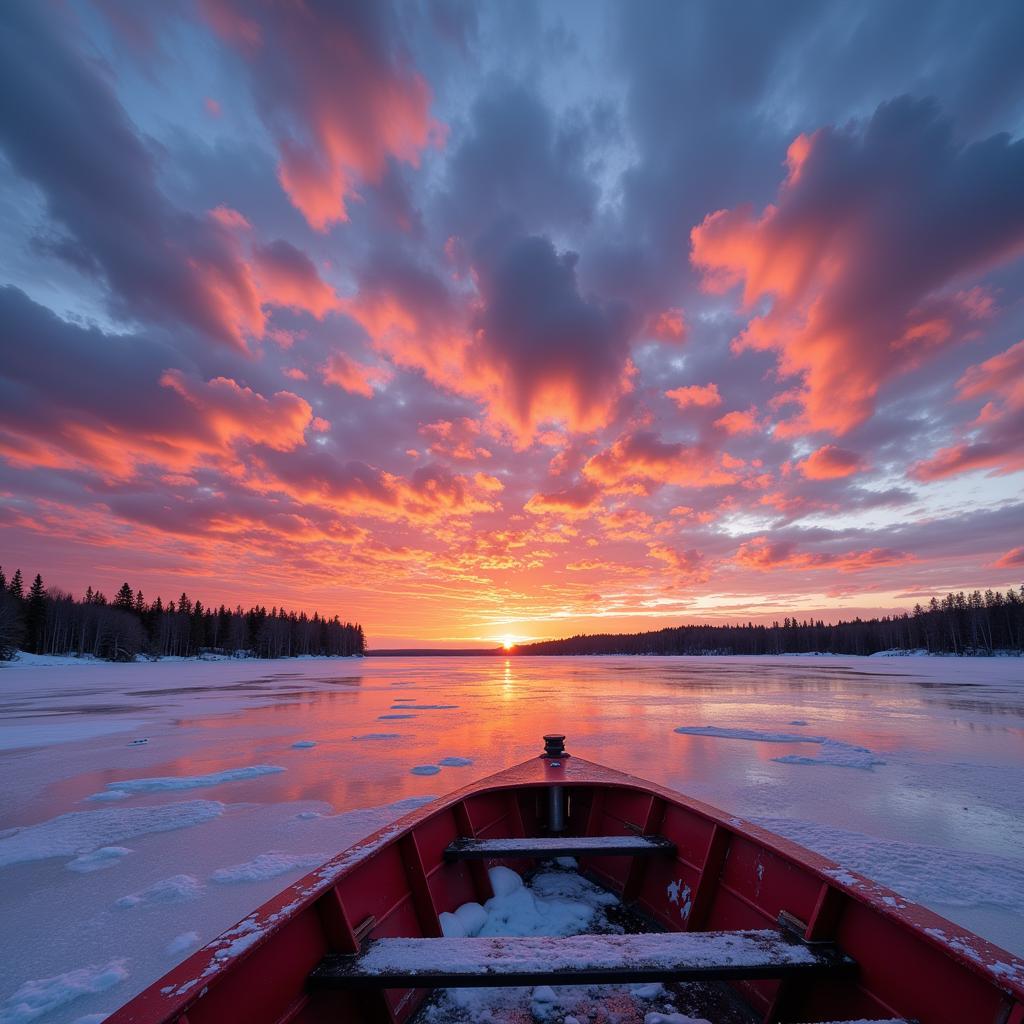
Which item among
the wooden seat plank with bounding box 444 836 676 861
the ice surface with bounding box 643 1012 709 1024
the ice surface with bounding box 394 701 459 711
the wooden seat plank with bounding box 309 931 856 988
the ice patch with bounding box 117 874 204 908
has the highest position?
the wooden seat plank with bounding box 309 931 856 988

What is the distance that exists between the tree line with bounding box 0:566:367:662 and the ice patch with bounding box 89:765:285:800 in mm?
60144

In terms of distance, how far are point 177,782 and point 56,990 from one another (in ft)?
21.5

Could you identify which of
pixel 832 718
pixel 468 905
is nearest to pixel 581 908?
pixel 468 905

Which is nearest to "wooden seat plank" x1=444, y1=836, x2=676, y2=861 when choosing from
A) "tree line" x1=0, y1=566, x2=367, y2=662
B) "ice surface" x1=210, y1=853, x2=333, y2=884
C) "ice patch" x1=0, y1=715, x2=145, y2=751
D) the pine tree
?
"ice surface" x1=210, y1=853, x2=333, y2=884

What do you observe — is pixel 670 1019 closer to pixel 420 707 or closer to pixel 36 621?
pixel 420 707

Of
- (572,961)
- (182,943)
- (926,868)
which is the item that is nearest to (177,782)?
→ (182,943)

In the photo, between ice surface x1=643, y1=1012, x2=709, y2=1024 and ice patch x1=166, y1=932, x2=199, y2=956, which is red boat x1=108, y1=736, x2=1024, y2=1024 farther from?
ice patch x1=166, y1=932, x2=199, y2=956

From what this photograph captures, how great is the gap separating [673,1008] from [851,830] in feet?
16.0

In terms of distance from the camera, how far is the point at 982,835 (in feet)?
21.3

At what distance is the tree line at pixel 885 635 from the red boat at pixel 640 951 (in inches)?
4135

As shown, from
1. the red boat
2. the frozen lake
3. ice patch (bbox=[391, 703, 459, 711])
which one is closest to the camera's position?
the red boat

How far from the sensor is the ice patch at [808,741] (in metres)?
10.6

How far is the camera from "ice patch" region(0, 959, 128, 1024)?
3.29 m

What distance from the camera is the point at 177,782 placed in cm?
920
